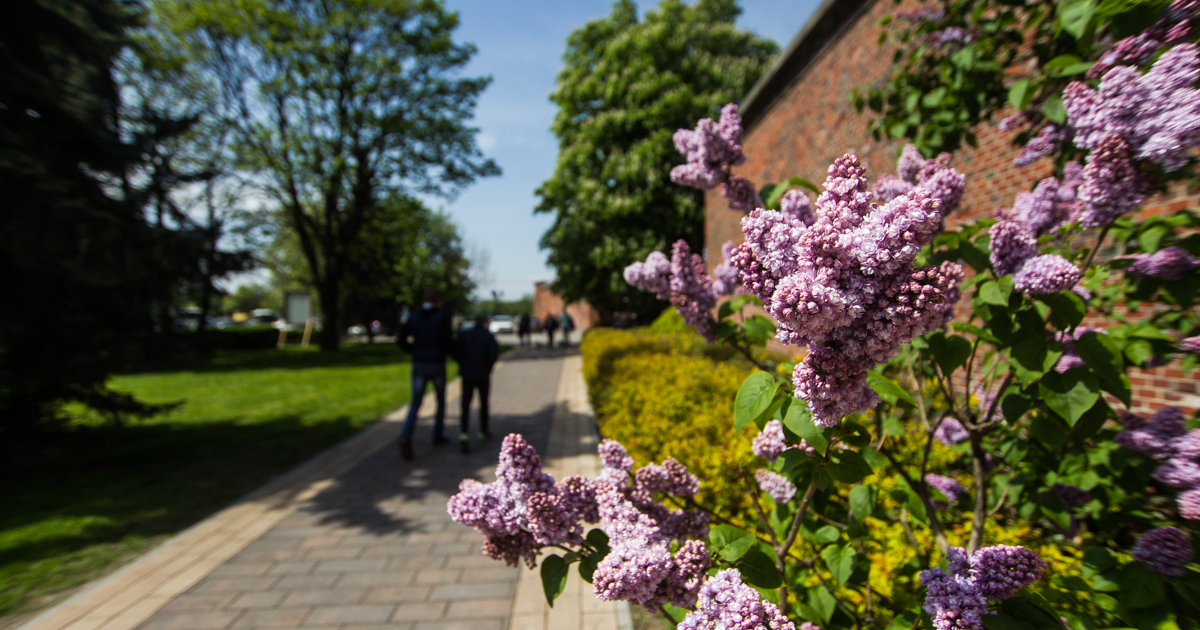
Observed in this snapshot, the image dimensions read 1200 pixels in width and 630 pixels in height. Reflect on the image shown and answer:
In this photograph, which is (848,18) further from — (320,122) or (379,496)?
(320,122)

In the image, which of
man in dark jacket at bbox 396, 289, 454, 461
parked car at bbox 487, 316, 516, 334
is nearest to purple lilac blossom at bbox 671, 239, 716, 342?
man in dark jacket at bbox 396, 289, 454, 461

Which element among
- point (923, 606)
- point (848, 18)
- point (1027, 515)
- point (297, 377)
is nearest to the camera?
point (923, 606)

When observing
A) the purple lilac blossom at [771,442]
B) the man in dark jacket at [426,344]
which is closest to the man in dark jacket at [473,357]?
the man in dark jacket at [426,344]

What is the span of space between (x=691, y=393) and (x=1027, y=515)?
2698 millimetres

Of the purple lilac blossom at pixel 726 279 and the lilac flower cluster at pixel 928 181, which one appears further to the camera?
the purple lilac blossom at pixel 726 279

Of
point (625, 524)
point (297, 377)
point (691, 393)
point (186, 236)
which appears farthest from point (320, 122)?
point (625, 524)

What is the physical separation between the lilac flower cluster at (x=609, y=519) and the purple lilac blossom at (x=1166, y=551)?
0.97m

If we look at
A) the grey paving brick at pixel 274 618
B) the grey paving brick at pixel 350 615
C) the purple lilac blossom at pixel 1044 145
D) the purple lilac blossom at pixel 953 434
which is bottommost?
the grey paving brick at pixel 274 618

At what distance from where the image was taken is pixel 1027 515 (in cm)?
183

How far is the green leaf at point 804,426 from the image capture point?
41.0 inches

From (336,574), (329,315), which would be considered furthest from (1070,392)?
(329,315)

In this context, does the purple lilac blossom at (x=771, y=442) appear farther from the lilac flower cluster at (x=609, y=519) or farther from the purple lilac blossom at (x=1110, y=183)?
the purple lilac blossom at (x=1110, y=183)

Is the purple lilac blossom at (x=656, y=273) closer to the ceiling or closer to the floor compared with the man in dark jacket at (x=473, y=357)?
closer to the ceiling

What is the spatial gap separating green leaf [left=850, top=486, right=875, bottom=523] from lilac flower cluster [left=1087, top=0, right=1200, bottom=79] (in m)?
1.34
